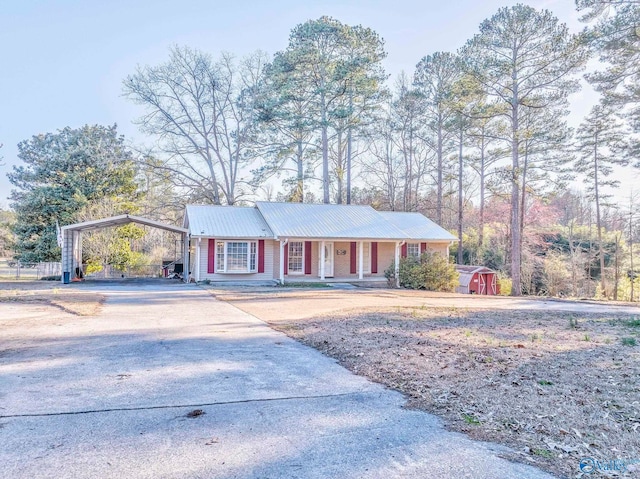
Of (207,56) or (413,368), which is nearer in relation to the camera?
(413,368)

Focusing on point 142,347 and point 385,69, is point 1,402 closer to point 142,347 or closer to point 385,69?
point 142,347

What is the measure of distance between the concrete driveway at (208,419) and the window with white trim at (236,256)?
41.3ft

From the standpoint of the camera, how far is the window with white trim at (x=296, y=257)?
2017cm

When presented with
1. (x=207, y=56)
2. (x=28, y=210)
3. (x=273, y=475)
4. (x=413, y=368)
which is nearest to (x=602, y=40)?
(x=413, y=368)

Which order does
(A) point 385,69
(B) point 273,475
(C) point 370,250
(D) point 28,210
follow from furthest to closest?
(A) point 385,69, (D) point 28,210, (C) point 370,250, (B) point 273,475

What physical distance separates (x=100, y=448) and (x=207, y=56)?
29612mm

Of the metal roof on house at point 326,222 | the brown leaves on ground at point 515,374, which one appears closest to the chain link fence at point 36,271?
the metal roof on house at point 326,222

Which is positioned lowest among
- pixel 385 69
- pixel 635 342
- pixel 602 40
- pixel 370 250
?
pixel 635 342

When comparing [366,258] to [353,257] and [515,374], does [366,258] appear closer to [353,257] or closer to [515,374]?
[353,257]

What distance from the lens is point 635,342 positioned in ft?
21.0

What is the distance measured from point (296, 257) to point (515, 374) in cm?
1612

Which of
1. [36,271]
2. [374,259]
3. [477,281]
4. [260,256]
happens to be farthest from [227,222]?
[477,281]

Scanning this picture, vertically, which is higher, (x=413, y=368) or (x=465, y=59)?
(x=465, y=59)

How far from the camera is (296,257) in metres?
20.3
